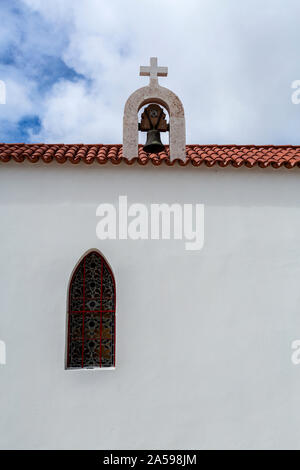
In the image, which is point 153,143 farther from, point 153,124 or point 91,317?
point 91,317

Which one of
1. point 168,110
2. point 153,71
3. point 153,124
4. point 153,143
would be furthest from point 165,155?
point 153,71

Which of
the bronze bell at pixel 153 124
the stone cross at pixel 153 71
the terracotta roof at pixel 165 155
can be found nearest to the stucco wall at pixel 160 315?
the terracotta roof at pixel 165 155

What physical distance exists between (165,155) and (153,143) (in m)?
0.42

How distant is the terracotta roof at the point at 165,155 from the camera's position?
4809mm

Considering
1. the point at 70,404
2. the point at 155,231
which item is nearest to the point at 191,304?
the point at 155,231

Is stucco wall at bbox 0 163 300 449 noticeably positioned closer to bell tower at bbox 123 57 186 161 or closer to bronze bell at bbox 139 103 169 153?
bell tower at bbox 123 57 186 161

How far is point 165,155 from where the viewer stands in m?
5.54

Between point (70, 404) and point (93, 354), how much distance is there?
675mm

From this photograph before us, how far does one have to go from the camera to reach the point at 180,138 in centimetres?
514

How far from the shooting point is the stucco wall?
14.6ft

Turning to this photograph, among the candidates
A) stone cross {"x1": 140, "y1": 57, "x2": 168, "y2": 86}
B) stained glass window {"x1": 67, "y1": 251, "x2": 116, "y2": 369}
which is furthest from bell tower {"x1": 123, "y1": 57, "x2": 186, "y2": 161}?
stained glass window {"x1": 67, "y1": 251, "x2": 116, "y2": 369}
